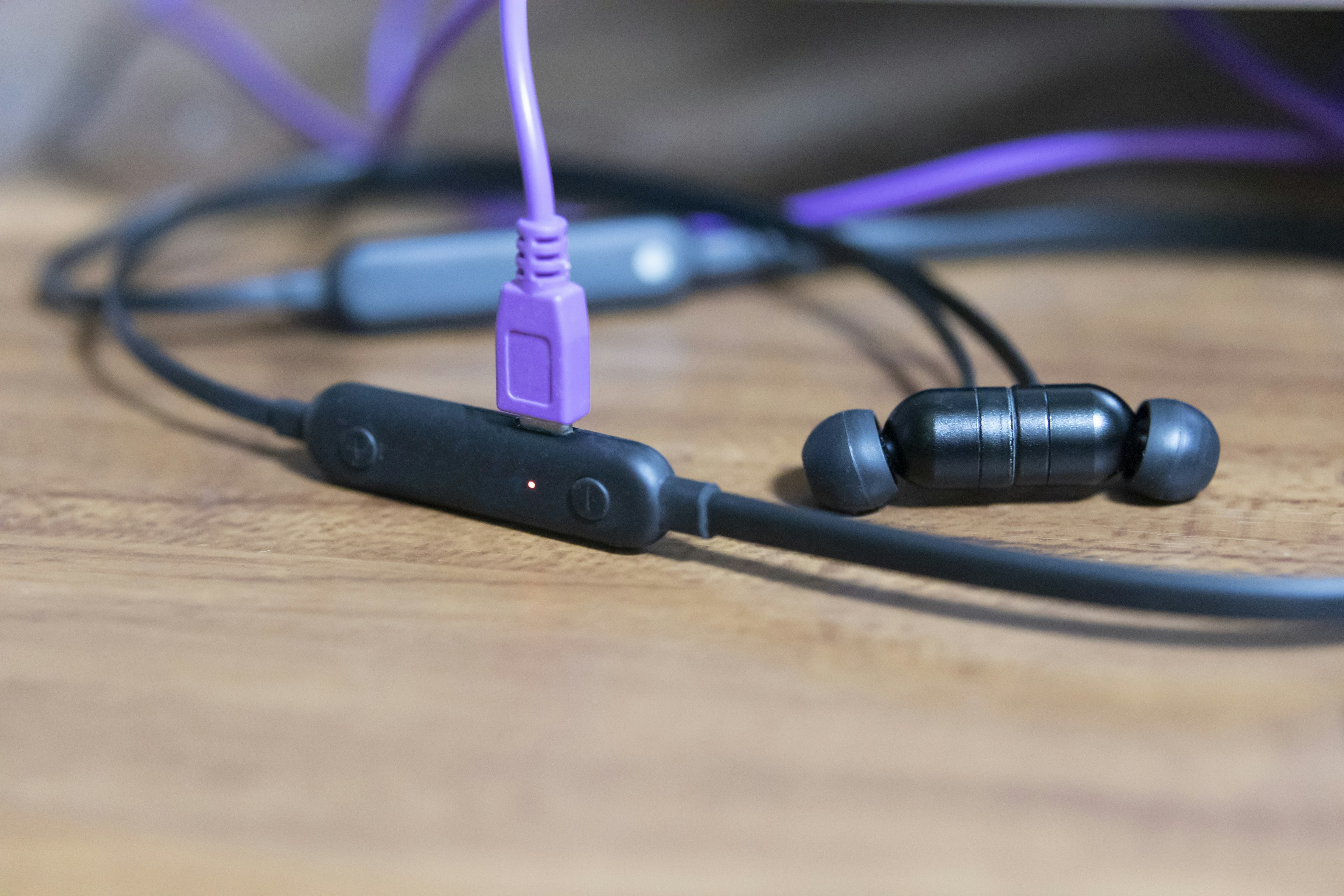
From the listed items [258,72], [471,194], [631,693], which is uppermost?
[258,72]

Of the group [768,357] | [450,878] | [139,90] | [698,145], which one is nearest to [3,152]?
[139,90]

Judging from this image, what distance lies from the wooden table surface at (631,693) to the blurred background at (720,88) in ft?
1.17

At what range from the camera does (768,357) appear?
54cm

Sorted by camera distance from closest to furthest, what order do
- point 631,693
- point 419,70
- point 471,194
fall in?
point 631,693 → point 419,70 → point 471,194

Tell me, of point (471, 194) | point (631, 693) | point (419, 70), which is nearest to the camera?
point (631, 693)

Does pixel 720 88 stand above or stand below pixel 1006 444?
above

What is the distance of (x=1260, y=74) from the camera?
2.19 feet

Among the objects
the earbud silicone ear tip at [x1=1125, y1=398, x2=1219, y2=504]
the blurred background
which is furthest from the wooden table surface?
the blurred background

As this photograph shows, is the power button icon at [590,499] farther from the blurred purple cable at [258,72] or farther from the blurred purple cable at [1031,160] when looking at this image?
the blurred purple cable at [258,72]

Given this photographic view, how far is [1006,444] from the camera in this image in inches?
14.4

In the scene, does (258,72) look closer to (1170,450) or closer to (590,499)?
Answer: (590,499)

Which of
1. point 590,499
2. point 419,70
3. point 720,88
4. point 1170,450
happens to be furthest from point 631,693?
point 720,88

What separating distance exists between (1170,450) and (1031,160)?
1.23 feet

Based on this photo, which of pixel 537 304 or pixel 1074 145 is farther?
pixel 1074 145
